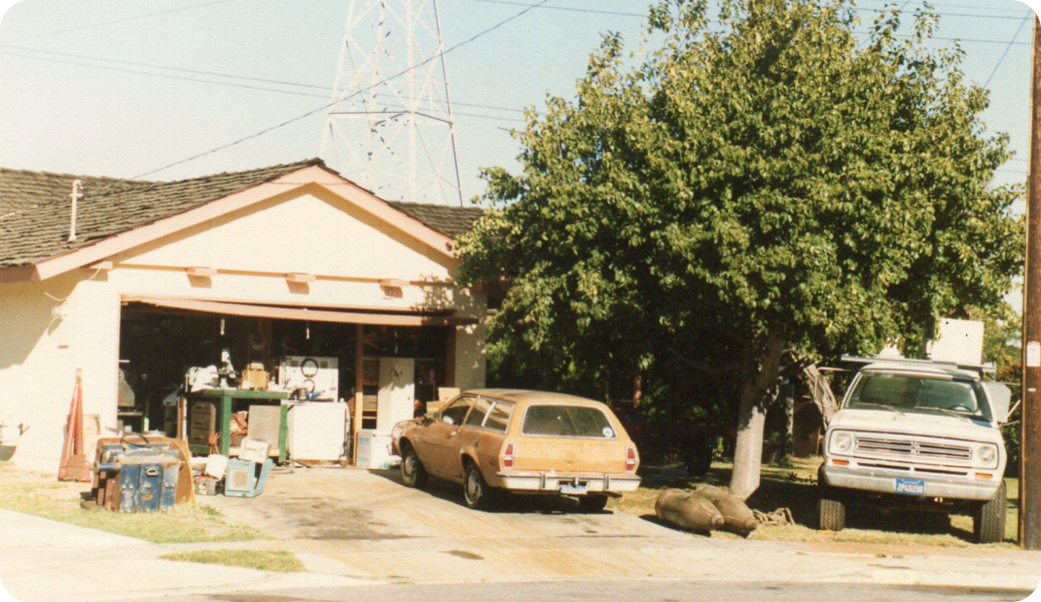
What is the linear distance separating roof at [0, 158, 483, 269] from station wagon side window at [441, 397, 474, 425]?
445 cm

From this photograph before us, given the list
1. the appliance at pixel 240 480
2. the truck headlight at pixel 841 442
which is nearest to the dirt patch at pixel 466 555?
the appliance at pixel 240 480

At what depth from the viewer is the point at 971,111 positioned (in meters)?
17.2

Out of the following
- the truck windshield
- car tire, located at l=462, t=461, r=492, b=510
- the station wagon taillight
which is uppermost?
the truck windshield

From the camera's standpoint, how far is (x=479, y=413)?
612 inches

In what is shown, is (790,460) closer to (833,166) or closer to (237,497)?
(833,166)

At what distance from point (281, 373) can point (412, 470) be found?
3.68m

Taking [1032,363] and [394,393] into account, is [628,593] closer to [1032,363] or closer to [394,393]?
[1032,363]

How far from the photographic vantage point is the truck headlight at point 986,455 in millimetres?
13977

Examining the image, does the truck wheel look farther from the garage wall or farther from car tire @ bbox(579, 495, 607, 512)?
the garage wall

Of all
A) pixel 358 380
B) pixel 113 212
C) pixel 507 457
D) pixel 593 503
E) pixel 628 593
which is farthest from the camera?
pixel 358 380

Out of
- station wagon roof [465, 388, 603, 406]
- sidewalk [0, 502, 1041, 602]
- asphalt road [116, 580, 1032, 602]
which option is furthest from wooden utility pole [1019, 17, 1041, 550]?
station wagon roof [465, 388, 603, 406]

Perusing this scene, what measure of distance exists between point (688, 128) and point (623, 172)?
105 centimetres

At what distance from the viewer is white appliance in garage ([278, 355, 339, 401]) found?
64.1ft

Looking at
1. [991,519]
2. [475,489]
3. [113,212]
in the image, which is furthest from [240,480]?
[991,519]
